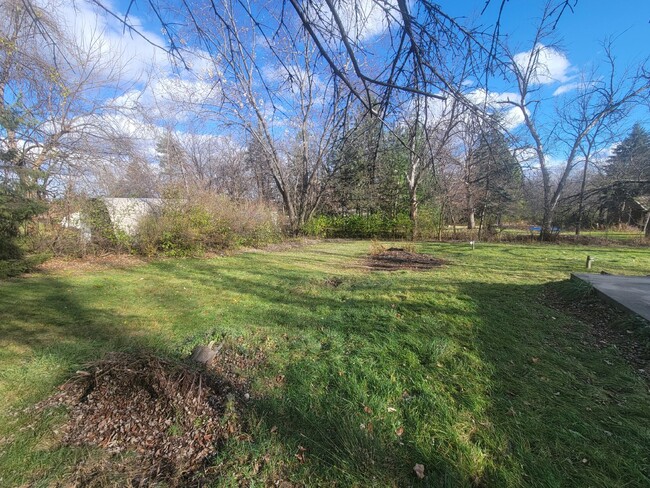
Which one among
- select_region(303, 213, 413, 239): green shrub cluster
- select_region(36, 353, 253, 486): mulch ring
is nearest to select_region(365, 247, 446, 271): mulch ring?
select_region(36, 353, 253, 486): mulch ring

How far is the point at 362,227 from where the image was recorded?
19.6 metres

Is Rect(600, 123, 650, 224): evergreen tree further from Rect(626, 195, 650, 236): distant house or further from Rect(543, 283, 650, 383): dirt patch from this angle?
Rect(543, 283, 650, 383): dirt patch

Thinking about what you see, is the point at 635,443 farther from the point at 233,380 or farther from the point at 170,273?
the point at 170,273

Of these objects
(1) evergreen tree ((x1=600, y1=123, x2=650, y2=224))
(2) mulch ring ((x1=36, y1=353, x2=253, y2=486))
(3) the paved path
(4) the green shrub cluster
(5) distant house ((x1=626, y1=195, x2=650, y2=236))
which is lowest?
(2) mulch ring ((x1=36, y1=353, x2=253, y2=486))

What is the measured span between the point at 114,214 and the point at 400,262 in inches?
368

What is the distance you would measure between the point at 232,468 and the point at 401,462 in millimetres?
1068

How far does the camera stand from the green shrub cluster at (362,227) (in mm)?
18672

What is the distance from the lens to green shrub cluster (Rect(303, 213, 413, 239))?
18.7 m

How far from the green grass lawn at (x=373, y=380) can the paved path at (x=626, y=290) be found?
0.66m

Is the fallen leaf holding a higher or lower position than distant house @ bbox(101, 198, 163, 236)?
lower

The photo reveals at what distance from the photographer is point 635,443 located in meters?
1.88

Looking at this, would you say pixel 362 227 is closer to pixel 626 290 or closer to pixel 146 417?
pixel 626 290

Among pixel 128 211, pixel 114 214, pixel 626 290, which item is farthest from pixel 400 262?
pixel 114 214

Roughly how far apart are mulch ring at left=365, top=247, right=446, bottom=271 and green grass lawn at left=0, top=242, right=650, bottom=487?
2760mm
